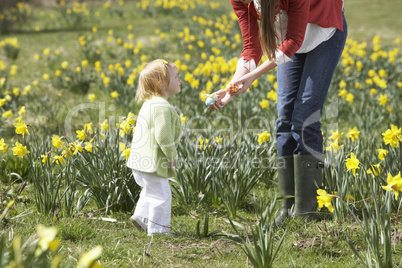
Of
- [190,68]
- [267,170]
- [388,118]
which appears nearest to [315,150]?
[267,170]

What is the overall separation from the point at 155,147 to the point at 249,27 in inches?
35.3

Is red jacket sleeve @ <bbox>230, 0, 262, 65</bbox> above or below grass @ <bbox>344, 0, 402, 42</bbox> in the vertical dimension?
below

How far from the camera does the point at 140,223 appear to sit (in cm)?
261

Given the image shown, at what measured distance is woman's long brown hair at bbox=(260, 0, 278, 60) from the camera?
7.54ft

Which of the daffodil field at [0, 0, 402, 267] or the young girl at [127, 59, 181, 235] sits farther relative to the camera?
the young girl at [127, 59, 181, 235]

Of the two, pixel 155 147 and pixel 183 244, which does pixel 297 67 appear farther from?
pixel 183 244

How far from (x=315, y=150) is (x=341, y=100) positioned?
2.79m

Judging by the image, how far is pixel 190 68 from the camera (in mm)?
6367

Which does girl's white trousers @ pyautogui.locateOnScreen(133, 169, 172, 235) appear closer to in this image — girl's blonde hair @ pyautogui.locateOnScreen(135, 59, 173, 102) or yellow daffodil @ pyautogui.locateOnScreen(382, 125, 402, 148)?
girl's blonde hair @ pyautogui.locateOnScreen(135, 59, 173, 102)

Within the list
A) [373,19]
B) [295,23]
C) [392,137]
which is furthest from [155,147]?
[373,19]

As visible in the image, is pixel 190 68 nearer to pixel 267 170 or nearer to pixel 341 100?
pixel 341 100

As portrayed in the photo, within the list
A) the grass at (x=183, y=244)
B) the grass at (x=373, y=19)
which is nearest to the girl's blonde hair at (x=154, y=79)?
the grass at (x=183, y=244)

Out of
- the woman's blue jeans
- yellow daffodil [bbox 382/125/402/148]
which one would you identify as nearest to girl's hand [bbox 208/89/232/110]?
the woman's blue jeans

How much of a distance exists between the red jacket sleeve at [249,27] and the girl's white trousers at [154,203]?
921mm
